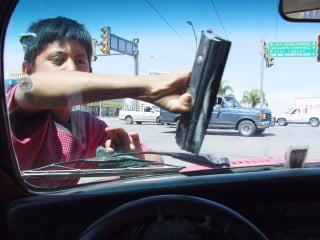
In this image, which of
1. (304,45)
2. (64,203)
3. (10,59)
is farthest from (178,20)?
(64,203)

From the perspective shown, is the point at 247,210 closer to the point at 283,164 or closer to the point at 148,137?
the point at 283,164

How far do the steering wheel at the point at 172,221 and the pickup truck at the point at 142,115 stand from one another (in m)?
0.57

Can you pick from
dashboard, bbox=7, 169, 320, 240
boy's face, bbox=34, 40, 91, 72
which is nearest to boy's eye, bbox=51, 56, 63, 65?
boy's face, bbox=34, 40, 91, 72

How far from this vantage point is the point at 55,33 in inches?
89.9

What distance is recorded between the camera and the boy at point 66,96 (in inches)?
85.0

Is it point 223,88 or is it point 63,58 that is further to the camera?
point 63,58

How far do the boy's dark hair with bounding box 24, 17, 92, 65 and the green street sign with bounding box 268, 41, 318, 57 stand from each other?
0.79 m

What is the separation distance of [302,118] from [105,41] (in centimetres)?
129

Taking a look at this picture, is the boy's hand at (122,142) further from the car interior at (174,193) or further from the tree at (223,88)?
the tree at (223,88)

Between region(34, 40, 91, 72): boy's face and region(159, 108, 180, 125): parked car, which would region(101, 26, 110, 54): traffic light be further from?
region(159, 108, 180, 125): parked car

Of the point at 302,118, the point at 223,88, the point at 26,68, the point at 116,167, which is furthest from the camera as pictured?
the point at 302,118

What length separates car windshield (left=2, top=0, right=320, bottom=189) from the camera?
2.15 metres

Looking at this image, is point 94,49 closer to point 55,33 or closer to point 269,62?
point 55,33

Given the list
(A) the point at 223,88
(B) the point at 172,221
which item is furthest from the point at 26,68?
(B) the point at 172,221
